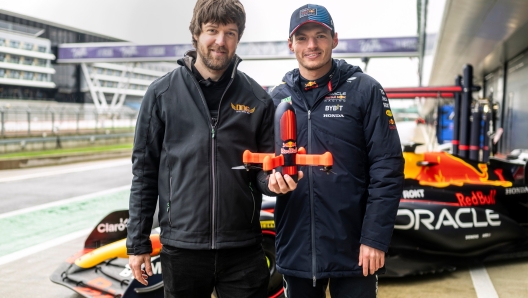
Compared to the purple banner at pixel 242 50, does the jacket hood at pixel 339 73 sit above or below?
below

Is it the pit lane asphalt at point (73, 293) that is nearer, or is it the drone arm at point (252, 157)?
the drone arm at point (252, 157)

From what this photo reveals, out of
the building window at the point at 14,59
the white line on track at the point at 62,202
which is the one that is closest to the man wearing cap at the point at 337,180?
the white line on track at the point at 62,202

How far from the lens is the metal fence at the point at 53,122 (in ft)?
61.9

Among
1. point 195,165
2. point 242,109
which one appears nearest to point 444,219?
point 242,109

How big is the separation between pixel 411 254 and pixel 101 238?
108 inches

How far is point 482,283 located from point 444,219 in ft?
2.17

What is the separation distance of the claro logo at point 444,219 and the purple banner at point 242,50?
63.8 feet

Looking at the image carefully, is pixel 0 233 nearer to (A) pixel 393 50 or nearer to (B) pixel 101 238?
(B) pixel 101 238

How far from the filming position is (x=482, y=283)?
4.52 meters

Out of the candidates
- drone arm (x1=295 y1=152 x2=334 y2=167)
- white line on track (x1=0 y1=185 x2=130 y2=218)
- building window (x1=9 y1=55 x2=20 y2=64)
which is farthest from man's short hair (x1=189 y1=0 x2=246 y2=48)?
building window (x1=9 y1=55 x2=20 y2=64)

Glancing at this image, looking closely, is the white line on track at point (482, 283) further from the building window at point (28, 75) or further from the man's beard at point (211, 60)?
the building window at point (28, 75)

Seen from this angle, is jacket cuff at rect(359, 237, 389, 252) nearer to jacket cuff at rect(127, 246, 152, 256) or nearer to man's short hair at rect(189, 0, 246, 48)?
jacket cuff at rect(127, 246, 152, 256)

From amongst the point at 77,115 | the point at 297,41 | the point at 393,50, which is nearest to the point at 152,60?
the point at 77,115

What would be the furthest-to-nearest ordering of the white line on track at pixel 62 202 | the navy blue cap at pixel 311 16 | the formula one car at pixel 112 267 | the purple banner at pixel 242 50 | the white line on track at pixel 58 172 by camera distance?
the purple banner at pixel 242 50
the white line on track at pixel 58 172
the white line on track at pixel 62 202
the formula one car at pixel 112 267
the navy blue cap at pixel 311 16
